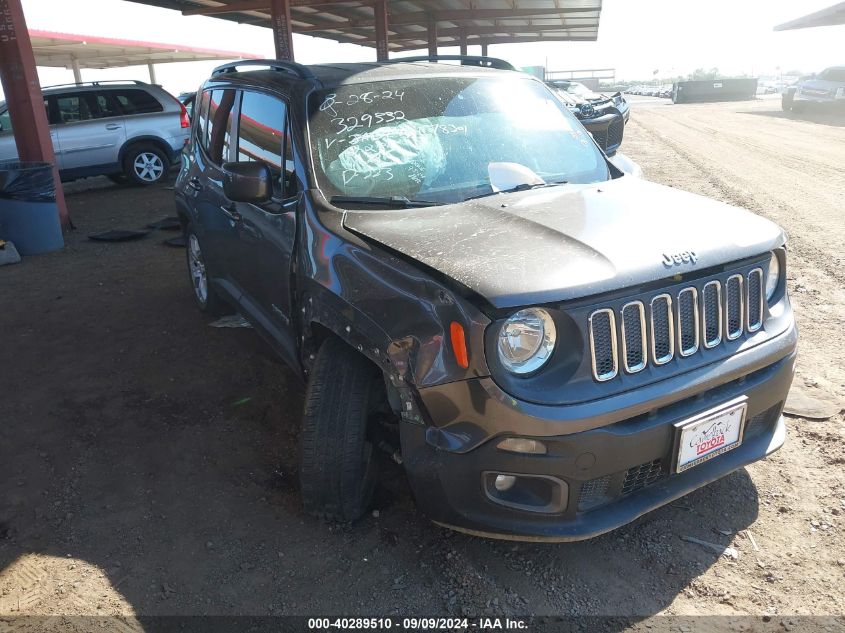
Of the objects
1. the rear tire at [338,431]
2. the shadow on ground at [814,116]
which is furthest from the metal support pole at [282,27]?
the shadow on ground at [814,116]

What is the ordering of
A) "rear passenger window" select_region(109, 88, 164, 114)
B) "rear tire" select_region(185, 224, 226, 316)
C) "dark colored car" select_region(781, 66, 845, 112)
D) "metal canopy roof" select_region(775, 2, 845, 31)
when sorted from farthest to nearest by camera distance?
1. "metal canopy roof" select_region(775, 2, 845, 31)
2. "dark colored car" select_region(781, 66, 845, 112)
3. "rear passenger window" select_region(109, 88, 164, 114)
4. "rear tire" select_region(185, 224, 226, 316)

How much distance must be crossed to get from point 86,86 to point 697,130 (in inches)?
589

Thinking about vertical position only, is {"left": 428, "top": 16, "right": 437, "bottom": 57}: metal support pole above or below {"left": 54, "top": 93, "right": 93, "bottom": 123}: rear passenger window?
above

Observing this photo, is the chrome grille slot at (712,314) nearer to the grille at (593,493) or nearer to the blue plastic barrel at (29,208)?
the grille at (593,493)

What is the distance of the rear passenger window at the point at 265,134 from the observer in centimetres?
336

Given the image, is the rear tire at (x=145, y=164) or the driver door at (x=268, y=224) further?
the rear tire at (x=145, y=164)

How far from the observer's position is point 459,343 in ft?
7.21

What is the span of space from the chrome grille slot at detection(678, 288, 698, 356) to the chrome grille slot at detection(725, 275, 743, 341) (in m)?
0.18

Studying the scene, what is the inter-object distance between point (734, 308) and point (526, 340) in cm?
91

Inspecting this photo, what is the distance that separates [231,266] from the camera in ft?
14.1

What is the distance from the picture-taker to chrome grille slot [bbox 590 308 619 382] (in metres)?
2.25

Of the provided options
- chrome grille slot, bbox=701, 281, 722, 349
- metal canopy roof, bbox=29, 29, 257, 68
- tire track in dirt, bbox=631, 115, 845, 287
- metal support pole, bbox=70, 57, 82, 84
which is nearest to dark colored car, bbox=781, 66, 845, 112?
tire track in dirt, bbox=631, 115, 845, 287

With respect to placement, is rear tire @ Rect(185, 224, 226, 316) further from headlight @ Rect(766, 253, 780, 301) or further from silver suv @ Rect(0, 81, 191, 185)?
silver suv @ Rect(0, 81, 191, 185)

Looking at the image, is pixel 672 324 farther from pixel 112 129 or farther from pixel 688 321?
pixel 112 129
